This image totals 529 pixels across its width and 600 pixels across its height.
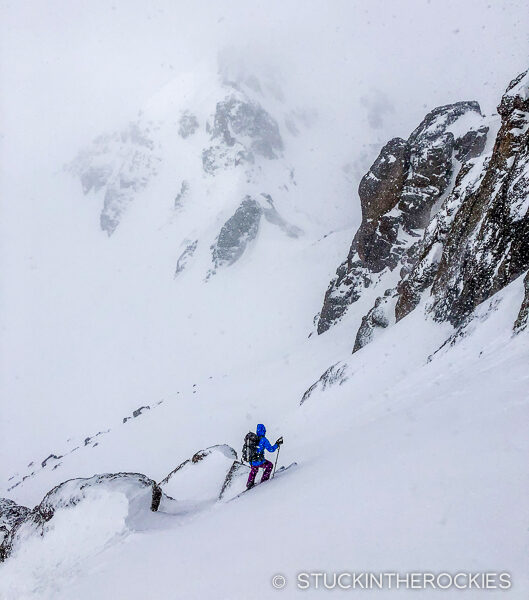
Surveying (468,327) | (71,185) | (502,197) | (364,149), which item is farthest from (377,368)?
(71,185)

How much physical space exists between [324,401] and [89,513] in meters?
11.3

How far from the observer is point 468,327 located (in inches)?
490

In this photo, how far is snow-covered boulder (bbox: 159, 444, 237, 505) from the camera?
1160 cm

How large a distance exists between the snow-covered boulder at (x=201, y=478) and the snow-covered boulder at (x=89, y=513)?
2.13 metres

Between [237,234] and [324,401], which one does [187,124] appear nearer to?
[237,234]

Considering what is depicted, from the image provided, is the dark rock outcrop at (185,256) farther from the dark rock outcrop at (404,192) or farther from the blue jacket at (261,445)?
the blue jacket at (261,445)

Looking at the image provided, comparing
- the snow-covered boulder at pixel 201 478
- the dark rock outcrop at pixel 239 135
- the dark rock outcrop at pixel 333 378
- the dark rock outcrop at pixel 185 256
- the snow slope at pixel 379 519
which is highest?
the dark rock outcrop at pixel 239 135

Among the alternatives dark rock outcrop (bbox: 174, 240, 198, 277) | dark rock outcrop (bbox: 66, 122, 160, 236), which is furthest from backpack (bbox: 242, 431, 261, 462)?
dark rock outcrop (bbox: 66, 122, 160, 236)

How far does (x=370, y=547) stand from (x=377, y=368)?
45.8 ft

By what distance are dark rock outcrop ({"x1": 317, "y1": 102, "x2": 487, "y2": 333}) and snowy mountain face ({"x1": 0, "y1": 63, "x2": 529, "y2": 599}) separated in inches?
6.0

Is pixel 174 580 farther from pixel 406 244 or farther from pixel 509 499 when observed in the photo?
pixel 406 244

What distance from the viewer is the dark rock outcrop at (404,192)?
3030cm

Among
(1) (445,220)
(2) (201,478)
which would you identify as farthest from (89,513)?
(1) (445,220)

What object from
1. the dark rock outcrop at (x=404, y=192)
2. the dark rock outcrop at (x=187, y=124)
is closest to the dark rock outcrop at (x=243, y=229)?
the dark rock outcrop at (x=404, y=192)
